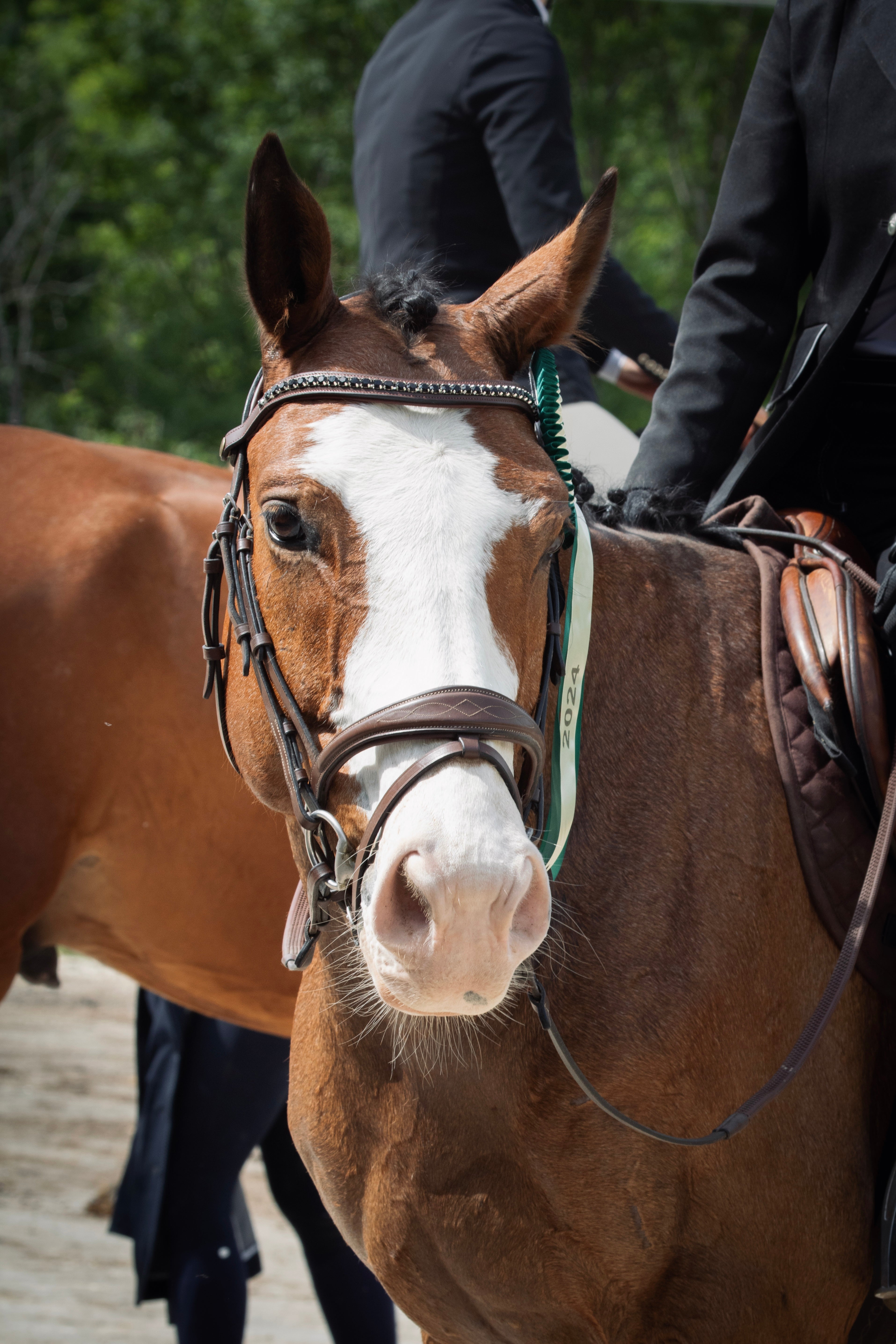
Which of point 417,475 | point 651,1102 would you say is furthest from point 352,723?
point 651,1102

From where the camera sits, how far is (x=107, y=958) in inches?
134

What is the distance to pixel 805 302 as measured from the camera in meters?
2.42

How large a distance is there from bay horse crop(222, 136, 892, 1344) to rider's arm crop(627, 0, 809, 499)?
1.73 ft

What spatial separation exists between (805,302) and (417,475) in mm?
1236

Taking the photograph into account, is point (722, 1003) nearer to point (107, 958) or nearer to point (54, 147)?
point (107, 958)

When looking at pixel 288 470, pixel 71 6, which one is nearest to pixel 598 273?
pixel 288 470

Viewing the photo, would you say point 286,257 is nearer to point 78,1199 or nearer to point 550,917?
point 550,917

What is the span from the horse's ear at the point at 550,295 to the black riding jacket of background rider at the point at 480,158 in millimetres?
1202

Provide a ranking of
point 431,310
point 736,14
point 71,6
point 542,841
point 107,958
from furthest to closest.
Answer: point 71,6 < point 736,14 < point 107,958 < point 431,310 < point 542,841

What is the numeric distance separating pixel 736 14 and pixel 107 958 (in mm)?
16739

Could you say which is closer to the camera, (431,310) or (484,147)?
(431,310)

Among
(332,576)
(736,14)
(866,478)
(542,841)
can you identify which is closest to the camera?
(332,576)

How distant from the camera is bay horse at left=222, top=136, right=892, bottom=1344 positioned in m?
1.62

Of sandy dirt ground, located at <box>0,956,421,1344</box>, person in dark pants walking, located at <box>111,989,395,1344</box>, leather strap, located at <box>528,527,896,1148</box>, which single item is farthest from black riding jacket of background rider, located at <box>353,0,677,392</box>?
sandy dirt ground, located at <box>0,956,421,1344</box>
